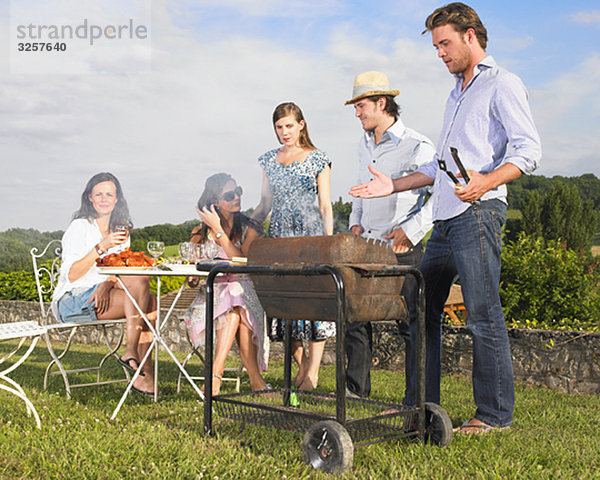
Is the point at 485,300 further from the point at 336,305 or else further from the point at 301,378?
the point at 301,378

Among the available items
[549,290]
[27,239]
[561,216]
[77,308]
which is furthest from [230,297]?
[561,216]

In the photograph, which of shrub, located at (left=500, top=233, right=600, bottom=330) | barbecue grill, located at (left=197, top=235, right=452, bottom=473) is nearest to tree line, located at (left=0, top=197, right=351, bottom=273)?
shrub, located at (left=500, top=233, right=600, bottom=330)

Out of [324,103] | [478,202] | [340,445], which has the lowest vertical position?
[340,445]

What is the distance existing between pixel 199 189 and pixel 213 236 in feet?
1.37

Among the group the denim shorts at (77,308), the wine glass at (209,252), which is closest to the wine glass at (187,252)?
the wine glass at (209,252)

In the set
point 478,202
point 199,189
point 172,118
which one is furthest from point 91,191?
point 172,118

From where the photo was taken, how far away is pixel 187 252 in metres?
4.12

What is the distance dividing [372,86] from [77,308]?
2677 mm

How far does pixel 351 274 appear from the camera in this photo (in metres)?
2.67

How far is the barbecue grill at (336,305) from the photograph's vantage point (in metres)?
2.54

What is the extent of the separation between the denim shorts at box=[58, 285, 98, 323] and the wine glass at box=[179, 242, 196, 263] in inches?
36.0

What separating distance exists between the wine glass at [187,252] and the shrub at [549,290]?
11.0 feet

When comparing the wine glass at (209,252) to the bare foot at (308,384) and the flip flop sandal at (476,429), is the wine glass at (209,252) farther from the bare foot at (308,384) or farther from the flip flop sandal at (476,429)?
the flip flop sandal at (476,429)

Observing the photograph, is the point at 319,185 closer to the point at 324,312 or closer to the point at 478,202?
the point at 478,202
